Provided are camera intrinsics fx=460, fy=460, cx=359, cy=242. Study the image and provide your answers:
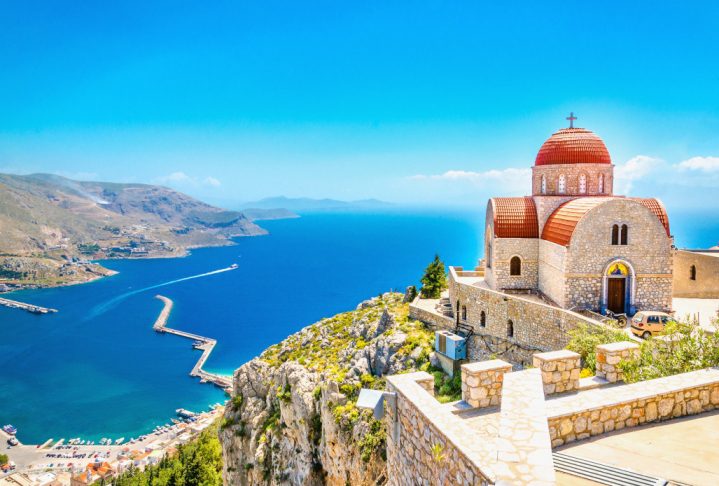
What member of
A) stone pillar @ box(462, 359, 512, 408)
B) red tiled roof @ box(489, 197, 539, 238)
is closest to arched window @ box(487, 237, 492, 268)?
red tiled roof @ box(489, 197, 539, 238)

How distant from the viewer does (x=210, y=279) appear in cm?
13288

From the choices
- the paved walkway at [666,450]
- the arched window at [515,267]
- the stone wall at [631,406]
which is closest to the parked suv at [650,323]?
the arched window at [515,267]

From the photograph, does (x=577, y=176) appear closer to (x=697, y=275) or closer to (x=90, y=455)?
(x=697, y=275)

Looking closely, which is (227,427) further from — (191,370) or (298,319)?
(298,319)

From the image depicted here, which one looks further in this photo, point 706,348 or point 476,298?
point 476,298

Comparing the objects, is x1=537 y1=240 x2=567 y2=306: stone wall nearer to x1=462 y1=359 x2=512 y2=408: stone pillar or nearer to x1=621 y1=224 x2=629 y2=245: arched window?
x1=621 y1=224 x2=629 y2=245: arched window

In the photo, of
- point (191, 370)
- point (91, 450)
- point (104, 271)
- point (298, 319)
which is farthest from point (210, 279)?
point (91, 450)

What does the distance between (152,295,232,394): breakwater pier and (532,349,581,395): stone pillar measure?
61.3m

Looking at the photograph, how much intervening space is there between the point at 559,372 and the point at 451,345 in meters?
12.3

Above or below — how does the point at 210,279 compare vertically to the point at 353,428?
below

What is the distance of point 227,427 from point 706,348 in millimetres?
25596

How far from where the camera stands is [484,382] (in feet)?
23.0

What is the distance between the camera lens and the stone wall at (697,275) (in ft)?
71.6

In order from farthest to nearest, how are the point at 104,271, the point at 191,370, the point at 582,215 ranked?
the point at 104,271 → the point at 191,370 → the point at 582,215
